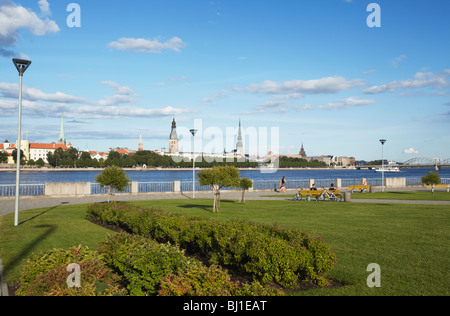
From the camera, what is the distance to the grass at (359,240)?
614 centimetres

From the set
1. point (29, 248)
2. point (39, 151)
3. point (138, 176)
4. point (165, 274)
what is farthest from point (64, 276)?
point (39, 151)

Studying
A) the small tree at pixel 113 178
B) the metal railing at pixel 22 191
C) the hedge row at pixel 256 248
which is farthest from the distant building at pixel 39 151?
the hedge row at pixel 256 248

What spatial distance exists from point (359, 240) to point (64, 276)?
283 inches

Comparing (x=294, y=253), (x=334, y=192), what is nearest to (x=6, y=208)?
(x=294, y=253)

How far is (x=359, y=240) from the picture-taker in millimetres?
9469

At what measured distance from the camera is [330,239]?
9617 mm

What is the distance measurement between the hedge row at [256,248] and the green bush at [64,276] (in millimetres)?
2120

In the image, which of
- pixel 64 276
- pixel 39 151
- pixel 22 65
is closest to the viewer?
pixel 64 276

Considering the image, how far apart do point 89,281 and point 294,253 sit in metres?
3.34

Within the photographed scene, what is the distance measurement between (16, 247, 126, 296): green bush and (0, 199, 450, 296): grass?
4.27 ft

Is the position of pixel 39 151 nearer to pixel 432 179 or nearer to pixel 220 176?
pixel 432 179

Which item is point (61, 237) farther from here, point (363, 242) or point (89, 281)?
point (363, 242)

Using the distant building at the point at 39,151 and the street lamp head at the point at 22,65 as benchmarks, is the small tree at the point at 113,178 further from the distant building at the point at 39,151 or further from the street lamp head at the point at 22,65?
the distant building at the point at 39,151

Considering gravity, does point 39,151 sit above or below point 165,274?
above
